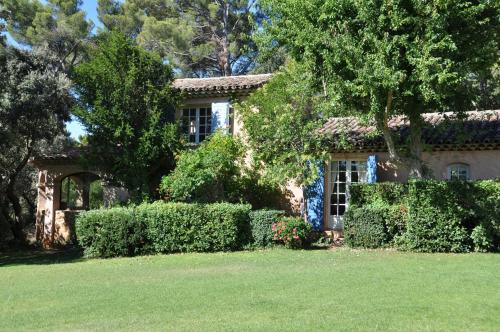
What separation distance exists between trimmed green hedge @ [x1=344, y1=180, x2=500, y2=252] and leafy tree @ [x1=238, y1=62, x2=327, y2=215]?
2.75 metres

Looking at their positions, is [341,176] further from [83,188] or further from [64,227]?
[83,188]

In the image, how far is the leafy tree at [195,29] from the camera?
1276 inches

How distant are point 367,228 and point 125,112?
361 inches

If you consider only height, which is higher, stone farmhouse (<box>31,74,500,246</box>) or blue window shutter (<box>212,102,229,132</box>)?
blue window shutter (<box>212,102,229,132</box>)

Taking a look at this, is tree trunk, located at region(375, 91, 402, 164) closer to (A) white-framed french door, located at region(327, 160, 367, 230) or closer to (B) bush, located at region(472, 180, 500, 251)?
(B) bush, located at region(472, 180, 500, 251)

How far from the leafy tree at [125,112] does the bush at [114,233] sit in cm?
243

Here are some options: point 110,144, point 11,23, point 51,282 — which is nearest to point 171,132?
point 110,144

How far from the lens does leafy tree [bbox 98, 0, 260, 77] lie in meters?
32.4

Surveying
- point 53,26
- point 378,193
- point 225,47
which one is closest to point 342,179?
point 378,193

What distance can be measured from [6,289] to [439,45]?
36.3 ft

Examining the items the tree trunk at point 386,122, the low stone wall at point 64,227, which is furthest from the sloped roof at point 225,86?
the low stone wall at point 64,227

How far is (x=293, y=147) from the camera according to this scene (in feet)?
57.5

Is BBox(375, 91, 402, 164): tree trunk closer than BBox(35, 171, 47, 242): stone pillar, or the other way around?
BBox(375, 91, 402, 164): tree trunk

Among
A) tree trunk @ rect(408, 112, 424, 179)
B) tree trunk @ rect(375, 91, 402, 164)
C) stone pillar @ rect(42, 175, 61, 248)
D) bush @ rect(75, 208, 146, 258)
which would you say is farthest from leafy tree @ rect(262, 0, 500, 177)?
stone pillar @ rect(42, 175, 61, 248)
